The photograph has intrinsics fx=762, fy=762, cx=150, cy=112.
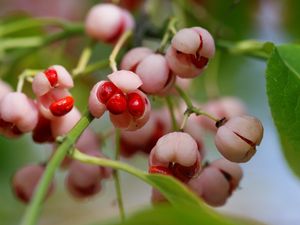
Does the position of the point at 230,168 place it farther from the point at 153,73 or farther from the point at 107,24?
the point at 107,24

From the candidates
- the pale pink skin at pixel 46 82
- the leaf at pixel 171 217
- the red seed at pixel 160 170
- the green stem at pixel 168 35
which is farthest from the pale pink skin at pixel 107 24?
the leaf at pixel 171 217

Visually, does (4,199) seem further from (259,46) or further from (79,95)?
(259,46)

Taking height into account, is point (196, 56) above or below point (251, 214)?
above

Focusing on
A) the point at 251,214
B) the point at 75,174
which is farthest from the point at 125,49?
the point at 251,214

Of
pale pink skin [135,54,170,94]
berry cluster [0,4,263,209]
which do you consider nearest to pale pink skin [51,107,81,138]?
berry cluster [0,4,263,209]

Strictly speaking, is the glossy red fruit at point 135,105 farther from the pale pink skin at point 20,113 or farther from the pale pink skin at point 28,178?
the pale pink skin at point 28,178
